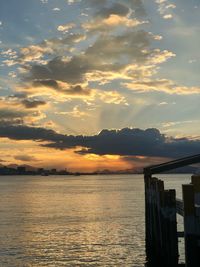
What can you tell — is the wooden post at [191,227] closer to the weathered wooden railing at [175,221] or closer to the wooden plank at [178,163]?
the weathered wooden railing at [175,221]

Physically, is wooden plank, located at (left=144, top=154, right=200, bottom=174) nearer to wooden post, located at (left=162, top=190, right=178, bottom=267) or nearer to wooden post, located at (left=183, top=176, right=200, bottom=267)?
wooden post, located at (left=162, top=190, right=178, bottom=267)

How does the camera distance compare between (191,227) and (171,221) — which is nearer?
(191,227)

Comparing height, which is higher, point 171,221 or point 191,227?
point 191,227

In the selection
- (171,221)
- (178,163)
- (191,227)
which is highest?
(178,163)

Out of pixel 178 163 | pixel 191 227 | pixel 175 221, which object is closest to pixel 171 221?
pixel 175 221

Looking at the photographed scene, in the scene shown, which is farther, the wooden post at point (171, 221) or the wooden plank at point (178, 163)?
the wooden plank at point (178, 163)

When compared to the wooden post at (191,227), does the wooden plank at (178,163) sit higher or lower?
higher

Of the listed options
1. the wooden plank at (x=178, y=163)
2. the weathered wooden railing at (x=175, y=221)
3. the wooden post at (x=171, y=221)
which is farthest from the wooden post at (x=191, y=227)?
the wooden plank at (x=178, y=163)

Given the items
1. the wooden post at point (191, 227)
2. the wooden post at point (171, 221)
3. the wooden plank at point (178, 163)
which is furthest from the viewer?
the wooden plank at point (178, 163)

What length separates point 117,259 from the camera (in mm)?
24828

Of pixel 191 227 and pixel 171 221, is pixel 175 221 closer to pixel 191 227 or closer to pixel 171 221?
pixel 171 221

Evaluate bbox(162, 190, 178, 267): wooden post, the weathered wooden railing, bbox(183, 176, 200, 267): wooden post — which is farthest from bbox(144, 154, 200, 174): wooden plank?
bbox(183, 176, 200, 267): wooden post

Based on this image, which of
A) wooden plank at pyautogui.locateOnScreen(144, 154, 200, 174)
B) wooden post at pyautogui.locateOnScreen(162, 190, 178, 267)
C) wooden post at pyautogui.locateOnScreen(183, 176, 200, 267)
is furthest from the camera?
wooden plank at pyautogui.locateOnScreen(144, 154, 200, 174)

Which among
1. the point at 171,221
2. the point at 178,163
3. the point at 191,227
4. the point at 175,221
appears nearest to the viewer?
the point at 191,227
